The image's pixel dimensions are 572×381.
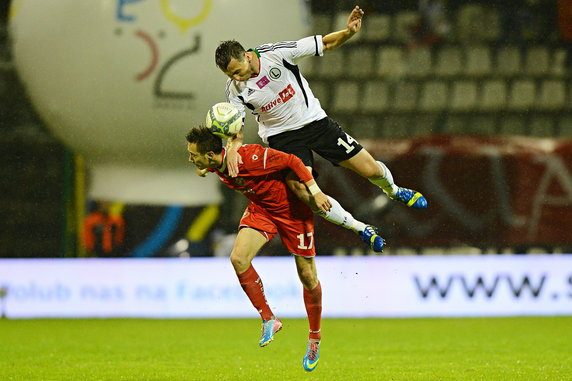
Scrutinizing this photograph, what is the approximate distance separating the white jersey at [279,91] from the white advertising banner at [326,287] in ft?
11.6

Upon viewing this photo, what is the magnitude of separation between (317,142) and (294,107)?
272 mm

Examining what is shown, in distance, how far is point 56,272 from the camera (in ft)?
31.6

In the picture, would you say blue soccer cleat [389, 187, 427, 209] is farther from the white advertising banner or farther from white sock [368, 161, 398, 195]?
the white advertising banner

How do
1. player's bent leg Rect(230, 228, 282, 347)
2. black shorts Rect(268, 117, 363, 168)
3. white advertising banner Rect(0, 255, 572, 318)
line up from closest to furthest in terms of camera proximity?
player's bent leg Rect(230, 228, 282, 347) < black shorts Rect(268, 117, 363, 168) < white advertising banner Rect(0, 255, 572, 318)

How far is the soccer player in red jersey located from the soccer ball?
2.0 inches

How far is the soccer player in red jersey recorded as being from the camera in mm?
5527

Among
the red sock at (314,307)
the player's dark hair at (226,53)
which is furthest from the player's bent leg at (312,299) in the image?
the player's dark hair at (226,53)

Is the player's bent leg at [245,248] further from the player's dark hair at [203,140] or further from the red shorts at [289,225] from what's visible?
the player's dark hair at [203,140]

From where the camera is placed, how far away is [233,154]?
5.56 metres

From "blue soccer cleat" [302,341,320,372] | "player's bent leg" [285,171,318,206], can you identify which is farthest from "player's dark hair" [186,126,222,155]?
"blue soccer cleat" [302,341,320,372]

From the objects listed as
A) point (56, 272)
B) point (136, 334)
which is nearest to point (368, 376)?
point (136, 334)

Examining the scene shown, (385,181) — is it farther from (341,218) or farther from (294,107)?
(294,107)

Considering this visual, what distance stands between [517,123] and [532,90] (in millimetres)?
375

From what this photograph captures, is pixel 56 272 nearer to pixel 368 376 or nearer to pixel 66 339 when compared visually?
pixel 66 339
